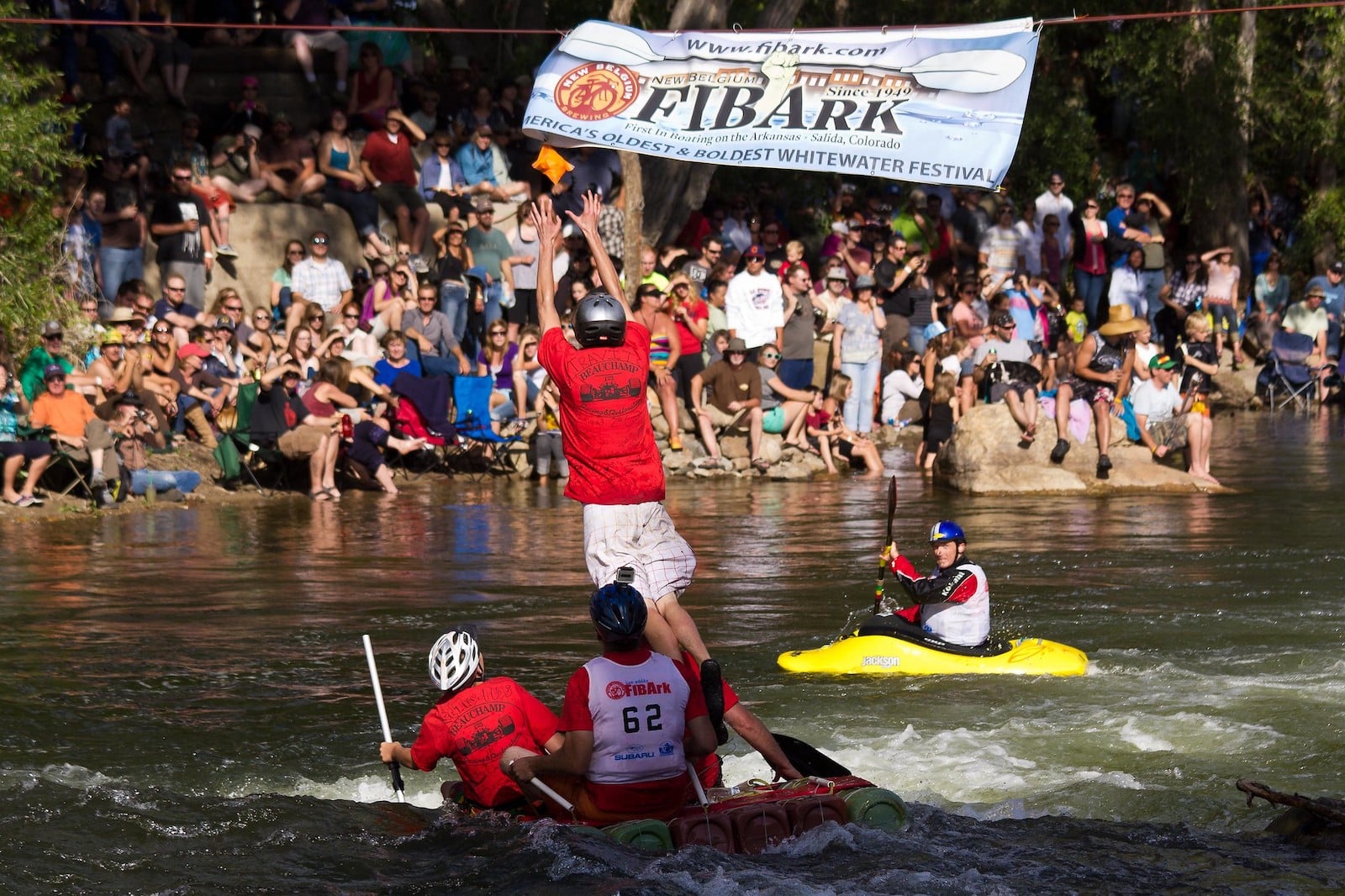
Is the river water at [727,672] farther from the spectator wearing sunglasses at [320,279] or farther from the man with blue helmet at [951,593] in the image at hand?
the spectator wearing sunglasses at [320,279]

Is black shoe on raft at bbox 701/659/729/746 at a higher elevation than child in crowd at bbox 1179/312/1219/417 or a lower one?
lower

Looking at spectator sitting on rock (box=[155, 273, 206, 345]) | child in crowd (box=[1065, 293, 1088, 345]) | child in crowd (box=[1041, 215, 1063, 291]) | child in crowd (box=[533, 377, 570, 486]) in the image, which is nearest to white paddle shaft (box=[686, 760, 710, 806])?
child in crowd (box=[533, 377, 570, 486])

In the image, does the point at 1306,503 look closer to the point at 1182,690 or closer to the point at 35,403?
the point at 1182,690

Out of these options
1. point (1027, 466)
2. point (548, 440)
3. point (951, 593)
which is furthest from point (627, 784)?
point (548, 440)

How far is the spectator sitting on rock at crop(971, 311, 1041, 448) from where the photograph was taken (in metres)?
19.9

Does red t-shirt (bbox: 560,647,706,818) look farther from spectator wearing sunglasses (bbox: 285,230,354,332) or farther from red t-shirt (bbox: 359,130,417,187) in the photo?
red t-shirt (bbox: 359,130,417,187)

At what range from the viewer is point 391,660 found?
38.1 ft

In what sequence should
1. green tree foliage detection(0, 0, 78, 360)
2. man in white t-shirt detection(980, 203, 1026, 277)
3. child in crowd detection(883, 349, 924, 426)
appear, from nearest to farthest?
green tree foliage detection(0, 0, 78, 360), child in crowd detection(883, 349, 924, 426), man in white t-shirt detection(980, 203, 1026, 277)

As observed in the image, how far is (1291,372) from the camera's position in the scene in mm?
28812

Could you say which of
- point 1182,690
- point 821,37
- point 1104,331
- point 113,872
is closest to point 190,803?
point 113,872

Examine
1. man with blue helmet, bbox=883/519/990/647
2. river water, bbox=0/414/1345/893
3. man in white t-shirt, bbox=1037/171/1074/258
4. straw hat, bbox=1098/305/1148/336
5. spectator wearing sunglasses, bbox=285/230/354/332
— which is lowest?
river water, bbox=0/414/1345/893

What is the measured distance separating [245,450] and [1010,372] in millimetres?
8245

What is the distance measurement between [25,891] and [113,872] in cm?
Result: 36

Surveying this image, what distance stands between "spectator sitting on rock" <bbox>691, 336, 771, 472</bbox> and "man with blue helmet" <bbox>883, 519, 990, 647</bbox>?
30.2ft
